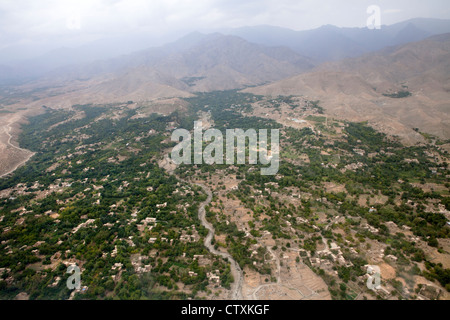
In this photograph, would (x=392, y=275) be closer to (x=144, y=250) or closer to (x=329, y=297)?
(x=329, y=297)

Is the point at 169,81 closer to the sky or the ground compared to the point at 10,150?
closer to the sky

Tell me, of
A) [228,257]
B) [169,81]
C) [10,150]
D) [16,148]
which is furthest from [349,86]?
[10,150]

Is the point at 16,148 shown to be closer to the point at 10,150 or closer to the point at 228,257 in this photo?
the point at 10,150

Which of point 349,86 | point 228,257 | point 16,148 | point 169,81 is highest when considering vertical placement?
point 169,81

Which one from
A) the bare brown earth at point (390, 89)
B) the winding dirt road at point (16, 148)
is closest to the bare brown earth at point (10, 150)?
the winding dirt road at point (16, 148)

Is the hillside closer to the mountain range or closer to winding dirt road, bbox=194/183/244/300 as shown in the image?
the mountain range

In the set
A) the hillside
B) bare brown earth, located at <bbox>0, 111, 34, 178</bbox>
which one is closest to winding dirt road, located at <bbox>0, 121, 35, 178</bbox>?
bare brown earth, located at <bbox>0, 111, 34, 178</bbox>

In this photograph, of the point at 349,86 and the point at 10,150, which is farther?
the point at 349,86

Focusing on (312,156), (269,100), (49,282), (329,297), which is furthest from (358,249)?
(269,100)

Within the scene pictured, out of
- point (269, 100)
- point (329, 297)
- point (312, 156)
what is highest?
point (269, 100)

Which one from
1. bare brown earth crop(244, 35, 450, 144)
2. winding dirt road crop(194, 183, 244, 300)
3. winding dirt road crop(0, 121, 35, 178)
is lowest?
winding dirt road crop(194, 183, 244, 300)

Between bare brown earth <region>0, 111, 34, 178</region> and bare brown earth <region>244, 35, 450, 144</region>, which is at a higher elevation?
bare brown earth <region>244, 35, 450, 144</region>
